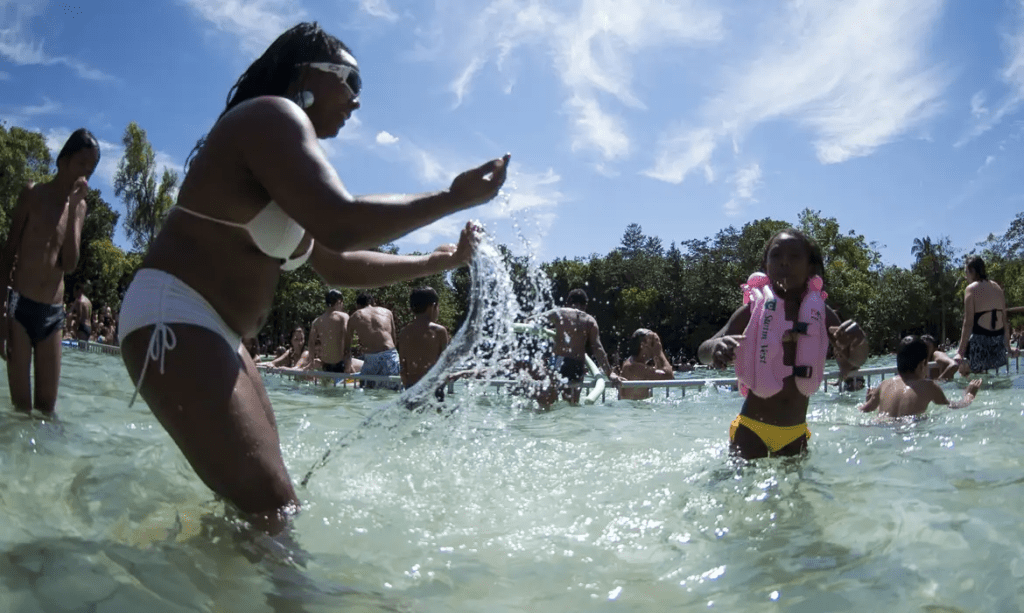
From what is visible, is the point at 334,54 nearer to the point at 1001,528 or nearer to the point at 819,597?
the point at 819,597

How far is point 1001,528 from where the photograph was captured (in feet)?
8.48

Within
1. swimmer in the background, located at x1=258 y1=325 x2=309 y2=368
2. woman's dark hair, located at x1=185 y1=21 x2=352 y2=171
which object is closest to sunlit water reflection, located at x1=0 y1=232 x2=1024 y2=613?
woman's dark hair, located at x1=185 y1=21 x2=352 y2=171

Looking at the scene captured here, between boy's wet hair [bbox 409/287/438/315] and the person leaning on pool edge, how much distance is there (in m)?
6.00

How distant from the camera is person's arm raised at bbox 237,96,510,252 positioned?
1769mm

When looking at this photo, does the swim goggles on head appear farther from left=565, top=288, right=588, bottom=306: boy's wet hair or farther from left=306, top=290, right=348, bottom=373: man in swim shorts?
left=306, top=290, right=348, bottom=373: man in swim shorts

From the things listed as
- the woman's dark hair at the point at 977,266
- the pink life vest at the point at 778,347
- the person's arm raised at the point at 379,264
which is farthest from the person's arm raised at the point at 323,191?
the woman's dark hair at the point at 977,266

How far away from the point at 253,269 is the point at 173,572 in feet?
2.83

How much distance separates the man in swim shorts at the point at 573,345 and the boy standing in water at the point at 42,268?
5.08 m

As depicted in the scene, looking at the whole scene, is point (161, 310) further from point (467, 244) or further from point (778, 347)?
point (778, 347)

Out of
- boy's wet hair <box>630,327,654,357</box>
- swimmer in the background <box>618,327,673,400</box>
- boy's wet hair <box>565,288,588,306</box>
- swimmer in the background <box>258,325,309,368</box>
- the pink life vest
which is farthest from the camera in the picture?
swimmer in the background <box>258,325,309,368</box>

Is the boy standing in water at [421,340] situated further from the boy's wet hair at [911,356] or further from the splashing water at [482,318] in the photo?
the boy's wet hair at [911,356]

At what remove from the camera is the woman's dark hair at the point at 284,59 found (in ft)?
7.64

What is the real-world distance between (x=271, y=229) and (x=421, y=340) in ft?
20.3

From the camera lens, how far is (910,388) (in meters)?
6.01
